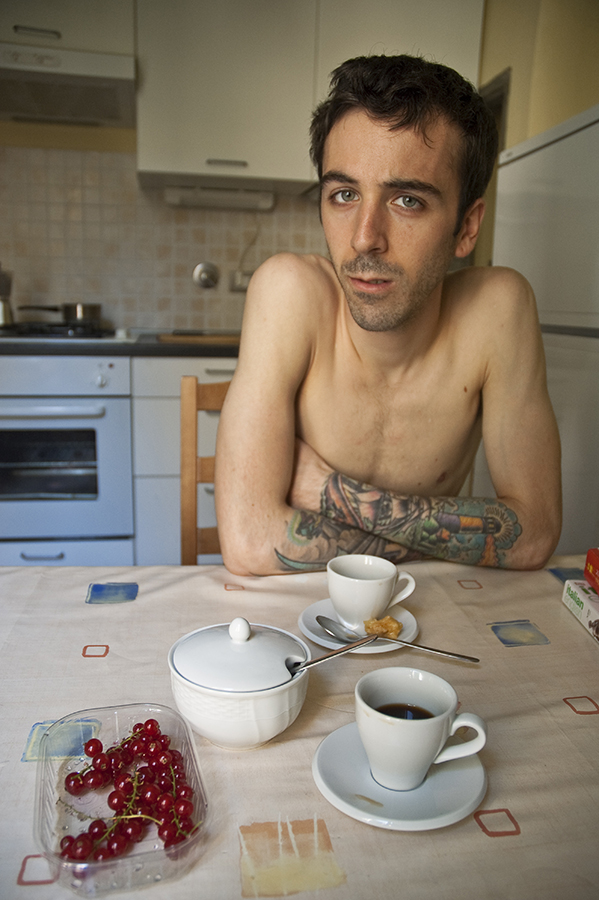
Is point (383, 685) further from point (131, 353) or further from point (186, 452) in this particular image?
point (131, 353)

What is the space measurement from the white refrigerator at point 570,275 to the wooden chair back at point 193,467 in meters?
0.94

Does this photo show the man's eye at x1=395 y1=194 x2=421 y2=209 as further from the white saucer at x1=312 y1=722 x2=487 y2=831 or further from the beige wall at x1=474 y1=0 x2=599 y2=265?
the beige wall at x1=474 y1=0 x2=599 y2=265

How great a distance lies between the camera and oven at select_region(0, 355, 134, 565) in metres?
2.26

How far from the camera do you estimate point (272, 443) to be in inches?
42.6

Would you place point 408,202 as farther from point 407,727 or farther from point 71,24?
point 71,24

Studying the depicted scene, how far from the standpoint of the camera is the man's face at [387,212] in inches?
40.6

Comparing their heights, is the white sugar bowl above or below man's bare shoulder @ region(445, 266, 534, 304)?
below

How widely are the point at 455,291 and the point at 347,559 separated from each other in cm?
72

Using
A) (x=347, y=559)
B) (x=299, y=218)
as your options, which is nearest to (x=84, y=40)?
(x=299, y=218)

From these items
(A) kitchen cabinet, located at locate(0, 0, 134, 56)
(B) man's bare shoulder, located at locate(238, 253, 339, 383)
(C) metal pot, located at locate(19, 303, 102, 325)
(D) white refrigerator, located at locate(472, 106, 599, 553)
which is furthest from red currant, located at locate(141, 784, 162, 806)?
(A) kitchen cabinet, located at locate(0, 0, 134, 56)

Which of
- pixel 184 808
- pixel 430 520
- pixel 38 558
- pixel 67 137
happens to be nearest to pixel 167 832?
pixel 184 808

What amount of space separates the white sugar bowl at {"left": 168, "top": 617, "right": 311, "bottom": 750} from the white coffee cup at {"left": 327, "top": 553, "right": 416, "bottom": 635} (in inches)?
6.6

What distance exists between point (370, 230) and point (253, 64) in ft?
5.91

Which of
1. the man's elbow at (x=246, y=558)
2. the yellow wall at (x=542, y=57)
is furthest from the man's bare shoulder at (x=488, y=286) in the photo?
the yellow wall at (x=542, y=57)
